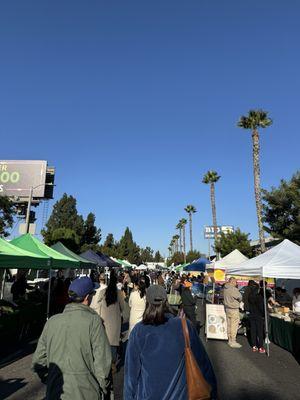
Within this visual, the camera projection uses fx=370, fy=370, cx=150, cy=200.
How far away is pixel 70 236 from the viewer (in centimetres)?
5075

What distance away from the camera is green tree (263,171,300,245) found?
2442cm

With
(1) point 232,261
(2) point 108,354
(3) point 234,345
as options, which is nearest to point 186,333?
(2) point 108,354

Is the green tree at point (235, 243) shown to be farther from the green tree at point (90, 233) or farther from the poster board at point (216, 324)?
the poster board at point (216, 324)

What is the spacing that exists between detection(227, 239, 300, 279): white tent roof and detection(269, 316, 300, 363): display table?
1288 millimetres

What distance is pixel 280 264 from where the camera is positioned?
10.0 metres

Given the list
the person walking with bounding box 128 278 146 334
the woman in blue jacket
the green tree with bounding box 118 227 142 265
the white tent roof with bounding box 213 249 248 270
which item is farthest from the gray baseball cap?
the green tree with bounding box 118 227 142 265

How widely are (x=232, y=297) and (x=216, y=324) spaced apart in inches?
44.7

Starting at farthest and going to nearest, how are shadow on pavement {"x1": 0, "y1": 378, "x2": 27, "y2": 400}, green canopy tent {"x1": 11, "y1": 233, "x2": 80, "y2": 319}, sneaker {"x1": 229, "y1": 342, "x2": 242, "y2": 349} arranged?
green canopy tent {"x1": 11, "y1": 233, "x2": 80, "y2": 319}
sneaker {"x1": 229, "y1": 342, "x2": 242, "y2": 349}
shadow on pavement {"x1": 0, "y1": 378, "x2": 27, "y2": 400}

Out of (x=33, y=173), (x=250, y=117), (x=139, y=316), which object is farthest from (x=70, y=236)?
(x=139, y=316)

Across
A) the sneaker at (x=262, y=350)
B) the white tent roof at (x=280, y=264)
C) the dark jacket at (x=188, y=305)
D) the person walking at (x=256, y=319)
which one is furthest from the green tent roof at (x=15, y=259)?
the sneaker at (x=262, y=350)

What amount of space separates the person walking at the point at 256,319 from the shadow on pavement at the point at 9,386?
608 centimetres

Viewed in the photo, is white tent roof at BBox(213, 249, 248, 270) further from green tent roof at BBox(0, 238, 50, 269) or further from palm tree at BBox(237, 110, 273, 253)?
green tent roof at BBox(0, 238, 50, 269)

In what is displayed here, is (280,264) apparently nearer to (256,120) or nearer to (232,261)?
(232,261)

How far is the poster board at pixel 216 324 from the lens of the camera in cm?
1116
